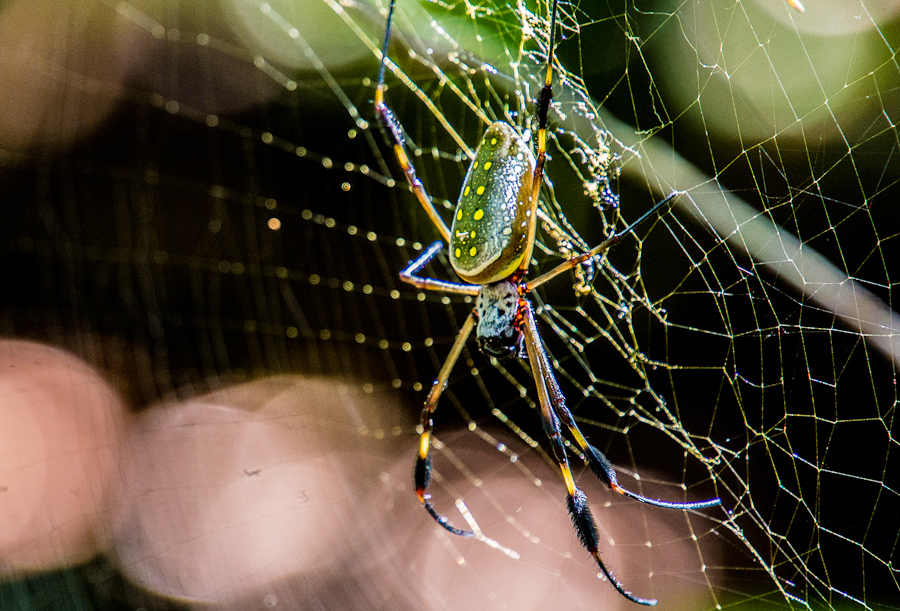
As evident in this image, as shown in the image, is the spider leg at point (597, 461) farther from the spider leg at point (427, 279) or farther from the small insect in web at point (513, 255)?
the spider leg at point (427, 279)

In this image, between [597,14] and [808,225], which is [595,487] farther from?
[597,14]

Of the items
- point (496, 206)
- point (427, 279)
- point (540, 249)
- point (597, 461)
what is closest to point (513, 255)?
point (496, 206)

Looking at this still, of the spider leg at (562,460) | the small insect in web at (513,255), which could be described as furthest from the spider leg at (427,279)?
the spider leg at (562,460)

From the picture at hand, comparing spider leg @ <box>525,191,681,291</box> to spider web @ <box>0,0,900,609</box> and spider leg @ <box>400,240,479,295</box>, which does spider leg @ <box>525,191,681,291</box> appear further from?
spider leg @ <box>400,240,479,295</box>

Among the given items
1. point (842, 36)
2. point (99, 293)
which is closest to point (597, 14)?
point (842, 36)

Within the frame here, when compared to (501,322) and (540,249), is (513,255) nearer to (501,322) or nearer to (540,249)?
(501,322)

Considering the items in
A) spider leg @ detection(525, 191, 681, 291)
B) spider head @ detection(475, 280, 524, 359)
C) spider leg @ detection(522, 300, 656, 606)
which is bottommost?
spider leg @ detection(522, 300, 656, 606)

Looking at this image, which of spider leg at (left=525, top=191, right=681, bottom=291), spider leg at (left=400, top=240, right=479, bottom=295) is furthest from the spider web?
spider leg at (left=400, top=240, right=479, bottom=295)
